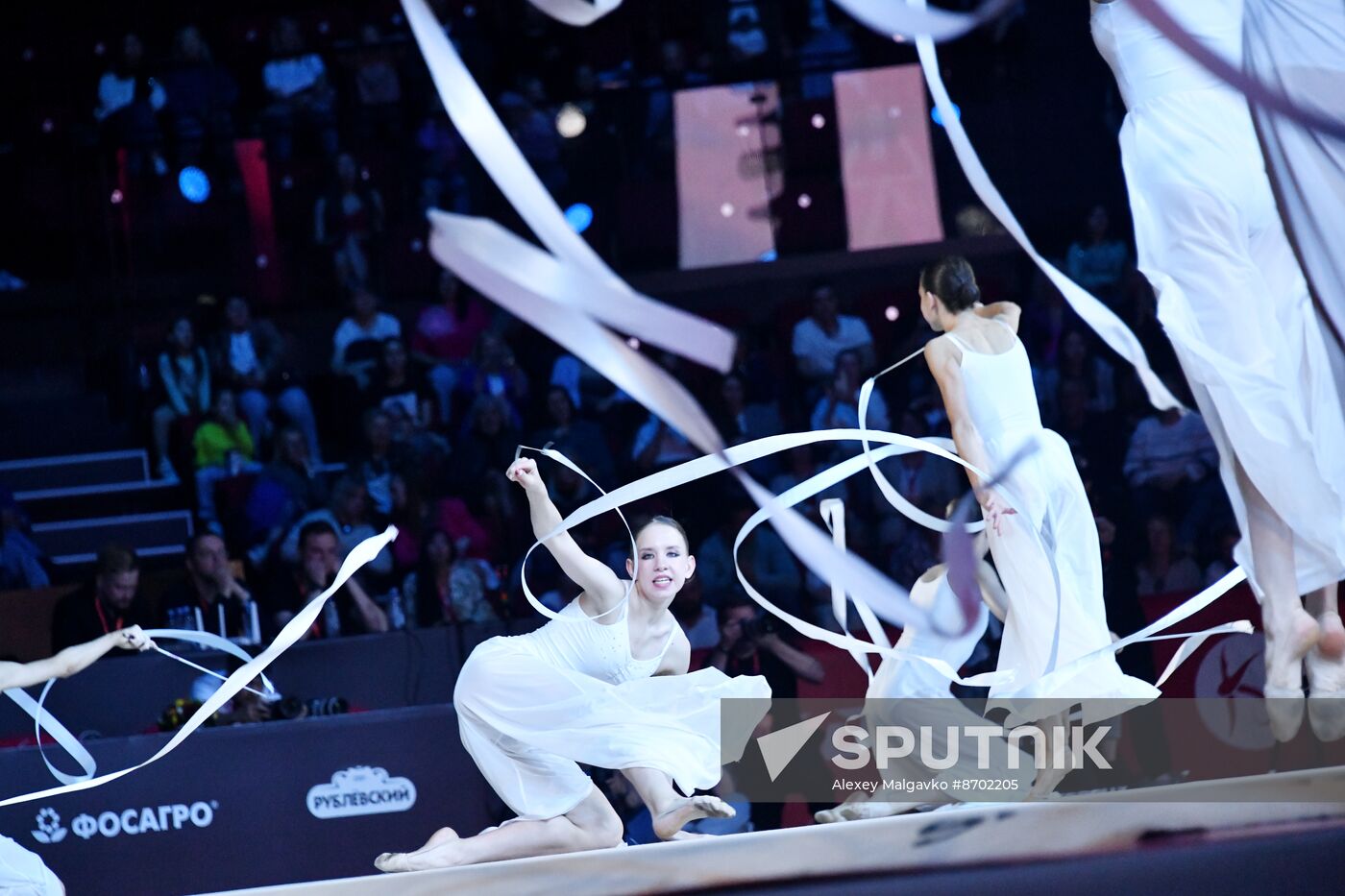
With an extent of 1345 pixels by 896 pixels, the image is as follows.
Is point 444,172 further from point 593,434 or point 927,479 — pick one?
point 927,479

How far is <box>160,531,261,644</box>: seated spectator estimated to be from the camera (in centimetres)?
685

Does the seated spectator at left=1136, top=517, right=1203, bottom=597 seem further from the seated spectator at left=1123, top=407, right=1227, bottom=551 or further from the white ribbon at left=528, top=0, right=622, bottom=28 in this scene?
the white ribbon at left=528, top=0, right=622, bottom=28

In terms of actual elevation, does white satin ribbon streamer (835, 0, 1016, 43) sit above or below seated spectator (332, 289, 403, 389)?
above

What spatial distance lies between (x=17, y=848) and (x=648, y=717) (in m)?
1.86

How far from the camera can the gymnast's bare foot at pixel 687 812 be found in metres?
4.01

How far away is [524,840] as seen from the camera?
435cm

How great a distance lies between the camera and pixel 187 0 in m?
10.5

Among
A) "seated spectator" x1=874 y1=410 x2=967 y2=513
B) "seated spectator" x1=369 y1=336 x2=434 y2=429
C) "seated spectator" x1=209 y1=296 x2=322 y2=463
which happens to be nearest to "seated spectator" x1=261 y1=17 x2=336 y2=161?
"seated spectator" x1=209 y1=296 x2=322 y2=463

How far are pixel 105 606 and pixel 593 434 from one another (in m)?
2.49

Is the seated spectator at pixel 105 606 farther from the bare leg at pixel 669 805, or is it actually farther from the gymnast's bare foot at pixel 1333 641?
the gymnast's bare foot at pixel 1333 641

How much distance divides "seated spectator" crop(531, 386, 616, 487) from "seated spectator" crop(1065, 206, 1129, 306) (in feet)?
9.12

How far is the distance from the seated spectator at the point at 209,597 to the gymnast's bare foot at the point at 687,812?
3219 millimetres

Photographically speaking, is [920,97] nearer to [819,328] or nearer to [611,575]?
[819,328]

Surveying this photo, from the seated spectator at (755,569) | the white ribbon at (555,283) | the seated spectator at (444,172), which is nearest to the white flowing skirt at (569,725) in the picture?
the white ribbon at (555,283)
